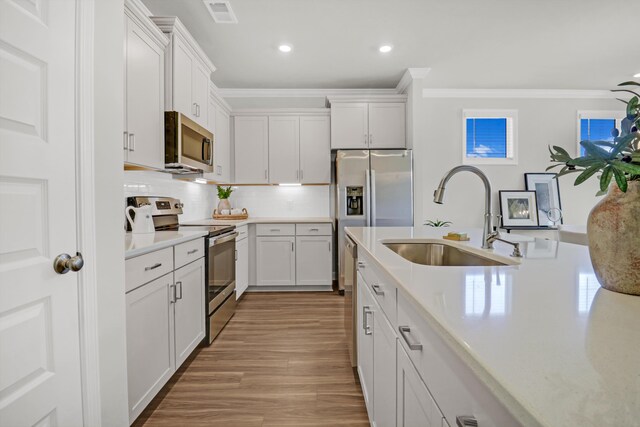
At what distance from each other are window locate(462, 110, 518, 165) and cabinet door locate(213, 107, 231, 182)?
127 inches

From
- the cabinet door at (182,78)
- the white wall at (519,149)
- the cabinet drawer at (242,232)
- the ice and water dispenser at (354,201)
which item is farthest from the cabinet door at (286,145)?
the white wall at (519,149)

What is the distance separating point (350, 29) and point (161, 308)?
2760 millimetres

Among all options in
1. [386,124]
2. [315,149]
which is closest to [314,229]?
[315,149]

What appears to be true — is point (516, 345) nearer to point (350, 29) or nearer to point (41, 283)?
point (41, 283)

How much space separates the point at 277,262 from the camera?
3955 millimetres

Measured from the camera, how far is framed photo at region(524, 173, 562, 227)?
14.5 feet

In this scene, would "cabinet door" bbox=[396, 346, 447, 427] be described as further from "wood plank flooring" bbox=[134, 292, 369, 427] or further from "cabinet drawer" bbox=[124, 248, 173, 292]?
"cabinet drawer" bbox=[124, 248, 173, 292]

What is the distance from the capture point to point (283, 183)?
428cm

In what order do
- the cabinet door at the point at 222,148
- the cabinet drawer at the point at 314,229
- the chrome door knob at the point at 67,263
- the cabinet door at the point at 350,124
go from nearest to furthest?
1. the chrome door knob at the point at 67,263
2. the cabinet door at the point at 222,148
3. the cabinet drawer at the point at 314,229
4. the cabinet door at the point at 350,124

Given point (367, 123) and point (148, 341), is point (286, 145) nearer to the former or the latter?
point (367, 123)

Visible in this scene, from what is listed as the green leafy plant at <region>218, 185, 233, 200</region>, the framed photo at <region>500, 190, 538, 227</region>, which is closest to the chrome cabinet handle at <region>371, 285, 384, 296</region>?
the green leafy plant at <region>218, 185, 233, 200</region>

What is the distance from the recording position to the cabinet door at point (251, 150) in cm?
422

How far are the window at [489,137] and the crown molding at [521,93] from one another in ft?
0.77

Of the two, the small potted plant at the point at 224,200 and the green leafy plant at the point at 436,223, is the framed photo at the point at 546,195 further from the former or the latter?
the small potted plant at the point at 224,200
